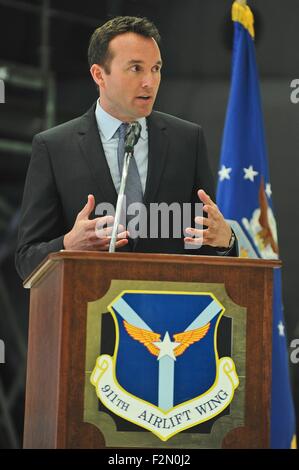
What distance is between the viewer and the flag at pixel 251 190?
14.3 ft

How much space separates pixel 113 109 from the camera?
296 centimetres

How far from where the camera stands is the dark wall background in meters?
5.59

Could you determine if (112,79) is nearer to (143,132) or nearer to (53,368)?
(143,132)

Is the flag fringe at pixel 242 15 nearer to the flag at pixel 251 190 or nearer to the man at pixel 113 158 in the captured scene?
the flag at pixel 251 190

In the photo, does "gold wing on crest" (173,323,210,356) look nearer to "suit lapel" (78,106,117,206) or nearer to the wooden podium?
the wooden podium

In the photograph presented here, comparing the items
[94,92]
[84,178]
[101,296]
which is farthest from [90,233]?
[94,92]

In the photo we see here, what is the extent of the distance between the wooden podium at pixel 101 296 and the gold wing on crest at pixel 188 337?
83mm

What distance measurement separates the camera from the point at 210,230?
256 cm

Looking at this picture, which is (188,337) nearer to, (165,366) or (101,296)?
(165,366)

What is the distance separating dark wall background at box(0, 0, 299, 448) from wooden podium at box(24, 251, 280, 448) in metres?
3.18

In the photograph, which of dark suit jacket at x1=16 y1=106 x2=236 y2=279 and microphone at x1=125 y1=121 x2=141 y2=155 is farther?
dark suit jacket at x1=16 y1=106 x2=236 y2=279

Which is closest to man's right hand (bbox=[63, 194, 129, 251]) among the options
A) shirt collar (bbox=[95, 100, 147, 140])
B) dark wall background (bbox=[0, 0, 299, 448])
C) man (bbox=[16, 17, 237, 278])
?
man (bbox=[16, 17, 237, 278])
